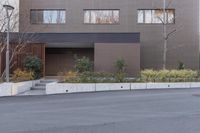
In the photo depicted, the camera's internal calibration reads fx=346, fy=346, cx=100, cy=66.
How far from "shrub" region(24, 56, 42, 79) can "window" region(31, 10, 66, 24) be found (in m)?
7.75

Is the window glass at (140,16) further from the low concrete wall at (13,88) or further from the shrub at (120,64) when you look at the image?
the low concrete wall at (13,88)

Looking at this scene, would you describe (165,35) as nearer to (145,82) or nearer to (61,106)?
(145,82)

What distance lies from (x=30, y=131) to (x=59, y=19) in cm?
2415

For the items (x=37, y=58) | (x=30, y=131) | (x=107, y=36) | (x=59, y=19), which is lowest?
(x=30, y=131)

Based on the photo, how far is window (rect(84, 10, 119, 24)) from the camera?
31538 millimetres

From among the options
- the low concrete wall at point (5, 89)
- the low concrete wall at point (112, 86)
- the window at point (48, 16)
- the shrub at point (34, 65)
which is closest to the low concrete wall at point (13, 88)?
the low concrete wall at point (5, 89)

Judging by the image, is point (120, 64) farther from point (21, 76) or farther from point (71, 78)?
point (21, 76)

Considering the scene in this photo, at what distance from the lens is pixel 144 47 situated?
102ft

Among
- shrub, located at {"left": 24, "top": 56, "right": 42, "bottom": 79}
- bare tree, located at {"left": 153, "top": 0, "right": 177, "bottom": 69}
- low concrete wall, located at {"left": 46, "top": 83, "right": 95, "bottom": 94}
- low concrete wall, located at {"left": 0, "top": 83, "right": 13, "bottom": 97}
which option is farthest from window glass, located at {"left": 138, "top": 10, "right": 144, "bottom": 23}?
low concrete wall, located at {"left": 0, "top": 83, "right": 13, "bottom": 97}

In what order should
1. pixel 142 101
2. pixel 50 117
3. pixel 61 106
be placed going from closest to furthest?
pixel 50 117 → pixel 61 106 → pixel 142 101

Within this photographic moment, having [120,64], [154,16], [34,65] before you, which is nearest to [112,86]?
[120,64]

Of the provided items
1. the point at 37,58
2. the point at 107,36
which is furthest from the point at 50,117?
the point at 107,36

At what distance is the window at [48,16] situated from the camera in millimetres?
31906

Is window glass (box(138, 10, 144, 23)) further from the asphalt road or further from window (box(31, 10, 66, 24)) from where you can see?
the asphalt road
